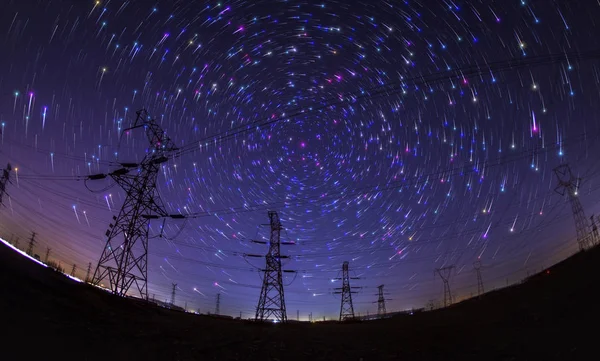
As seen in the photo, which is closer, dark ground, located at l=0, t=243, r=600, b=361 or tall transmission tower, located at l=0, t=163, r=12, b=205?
dark ground, located at l=0, t=243, r=600, b=361

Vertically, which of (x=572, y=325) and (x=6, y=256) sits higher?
(x=6, y=256)

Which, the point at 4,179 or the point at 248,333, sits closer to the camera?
the point at 248,333

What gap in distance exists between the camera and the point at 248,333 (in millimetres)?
14945

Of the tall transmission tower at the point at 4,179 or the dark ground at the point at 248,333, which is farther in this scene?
the tall transmission tower at the point at 4,179

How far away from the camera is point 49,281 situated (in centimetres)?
1337

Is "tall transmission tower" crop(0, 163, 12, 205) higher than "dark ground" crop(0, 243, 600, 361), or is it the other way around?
"tall transmission tower" crop(0, 163, 12, 205)

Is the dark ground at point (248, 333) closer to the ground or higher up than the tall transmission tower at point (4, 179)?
closer to the ground

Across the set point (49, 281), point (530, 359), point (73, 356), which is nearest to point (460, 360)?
point (530, 359)

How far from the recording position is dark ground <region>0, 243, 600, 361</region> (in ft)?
31.8

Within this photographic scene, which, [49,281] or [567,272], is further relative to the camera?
[567,272]

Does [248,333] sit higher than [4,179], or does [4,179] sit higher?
[4,179]

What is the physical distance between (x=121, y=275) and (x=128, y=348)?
1070 centimetres

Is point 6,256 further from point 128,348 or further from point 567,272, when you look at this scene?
point 567,272

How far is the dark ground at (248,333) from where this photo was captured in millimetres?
9688
